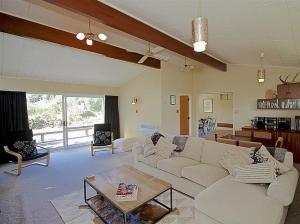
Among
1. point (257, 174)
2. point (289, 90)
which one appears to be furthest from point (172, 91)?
point (257, 174)

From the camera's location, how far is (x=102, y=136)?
18.6 ft

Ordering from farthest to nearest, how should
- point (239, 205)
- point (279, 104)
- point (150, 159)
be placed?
point (279, 104) → point (150, 159) → point (239, 205)

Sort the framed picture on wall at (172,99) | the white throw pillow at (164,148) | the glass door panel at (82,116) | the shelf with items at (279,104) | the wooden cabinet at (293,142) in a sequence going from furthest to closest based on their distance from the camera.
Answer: the glass door panel at (82,116)
the framed picture on wall at (172,99)
the shelf with items at (279,104)
the wooden cabinet at (293,142)
the white throw pillow at (164,148)

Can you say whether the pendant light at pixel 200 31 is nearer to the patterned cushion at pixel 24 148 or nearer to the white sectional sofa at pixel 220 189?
the white sectional sofa at pixel 220 189

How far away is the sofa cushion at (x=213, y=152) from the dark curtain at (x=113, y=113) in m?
4.49

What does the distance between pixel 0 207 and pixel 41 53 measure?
122 inches

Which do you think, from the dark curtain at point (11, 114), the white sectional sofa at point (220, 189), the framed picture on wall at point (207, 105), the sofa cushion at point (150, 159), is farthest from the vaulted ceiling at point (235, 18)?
the framed picture on wall at point (207, 105)

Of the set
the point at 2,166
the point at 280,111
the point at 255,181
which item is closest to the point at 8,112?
the point at 2,166

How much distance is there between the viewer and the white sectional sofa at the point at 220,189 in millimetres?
1836

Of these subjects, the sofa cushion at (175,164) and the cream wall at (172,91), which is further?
the cream wall at (172,91)

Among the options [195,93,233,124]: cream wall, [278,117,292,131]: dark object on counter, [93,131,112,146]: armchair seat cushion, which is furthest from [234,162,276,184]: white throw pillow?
[195,93,233,124]: cream wall

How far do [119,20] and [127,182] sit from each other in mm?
2254

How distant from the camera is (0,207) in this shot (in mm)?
2689

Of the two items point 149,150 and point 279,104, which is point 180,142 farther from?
point 279,104
